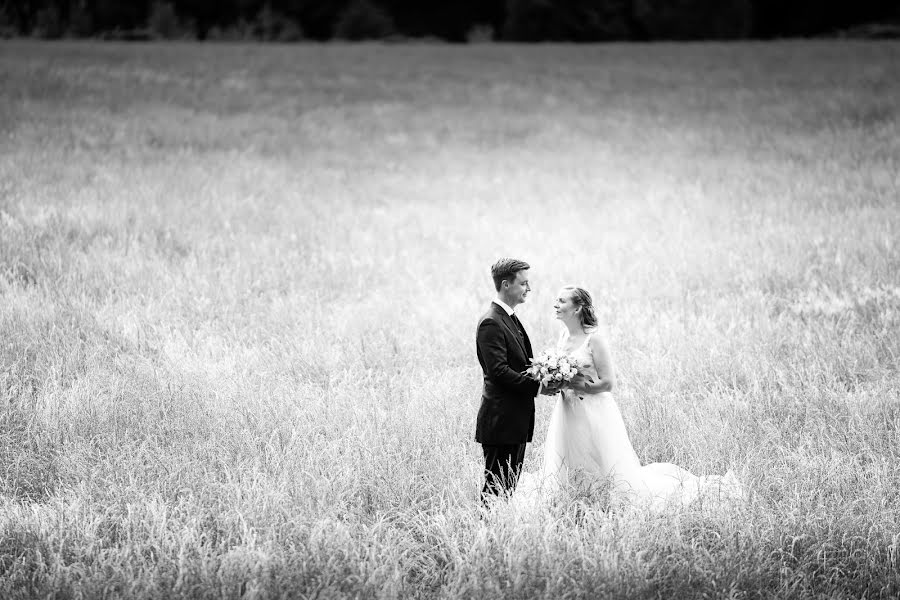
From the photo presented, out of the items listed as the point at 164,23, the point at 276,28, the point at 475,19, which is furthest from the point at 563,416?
the point at 475,19

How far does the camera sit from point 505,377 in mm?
4027

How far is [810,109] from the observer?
17.8m

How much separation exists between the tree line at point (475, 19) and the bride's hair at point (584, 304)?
34.3 meters

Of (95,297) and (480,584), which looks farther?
(95,297)

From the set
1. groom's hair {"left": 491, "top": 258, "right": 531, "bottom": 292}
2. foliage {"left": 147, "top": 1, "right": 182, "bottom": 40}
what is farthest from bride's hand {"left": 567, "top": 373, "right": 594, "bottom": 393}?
foliage {"left": 147, "top": 1, "right": 182, "bottom": 40}

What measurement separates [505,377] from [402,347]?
107 inches

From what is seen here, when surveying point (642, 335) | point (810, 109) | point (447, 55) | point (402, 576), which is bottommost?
point (402, 576)

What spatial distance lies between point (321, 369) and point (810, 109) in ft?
50.3

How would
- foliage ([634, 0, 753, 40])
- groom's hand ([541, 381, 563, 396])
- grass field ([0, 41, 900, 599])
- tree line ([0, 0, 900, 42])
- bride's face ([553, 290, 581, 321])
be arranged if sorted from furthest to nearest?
foliage ([634, 0, 753, 40]) → tree line ([0, 0, 900, 42]) → bride's face ([553, 290, 581, 321]) → groom's hand ([541, 381, 563, 396]) → grass field ([0, 41, 900, 599])

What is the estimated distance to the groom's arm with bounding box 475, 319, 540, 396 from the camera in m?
4.02

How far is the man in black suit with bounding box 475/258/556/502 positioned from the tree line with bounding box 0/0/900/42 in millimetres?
34288

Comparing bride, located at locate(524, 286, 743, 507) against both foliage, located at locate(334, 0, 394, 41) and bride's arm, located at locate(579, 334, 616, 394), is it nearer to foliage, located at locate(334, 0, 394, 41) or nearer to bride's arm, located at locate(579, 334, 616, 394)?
bride's arm, located at locate(579, 334, 616, 394)

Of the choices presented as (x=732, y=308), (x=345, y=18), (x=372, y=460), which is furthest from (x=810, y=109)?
(x=345, y=18)

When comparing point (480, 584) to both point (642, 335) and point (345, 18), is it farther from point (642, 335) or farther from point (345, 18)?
point (345, 18)
